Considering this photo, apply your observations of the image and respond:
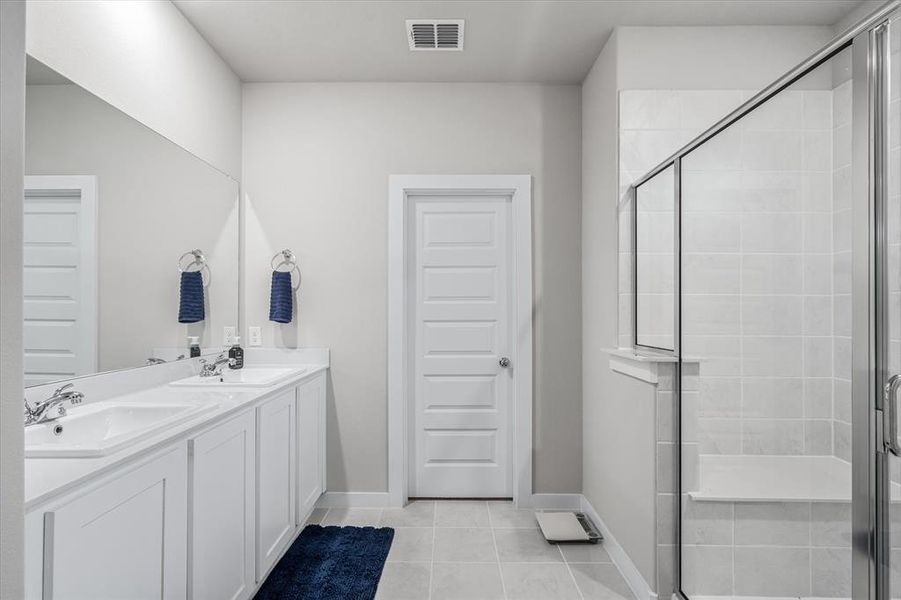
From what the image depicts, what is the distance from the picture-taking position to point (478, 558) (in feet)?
8.26

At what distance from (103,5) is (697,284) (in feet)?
8.31

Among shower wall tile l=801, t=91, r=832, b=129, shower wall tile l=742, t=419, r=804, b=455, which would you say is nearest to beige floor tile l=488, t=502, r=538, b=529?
shower wall tile l=742, t=419, r=804, b=455

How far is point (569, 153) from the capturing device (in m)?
3.18

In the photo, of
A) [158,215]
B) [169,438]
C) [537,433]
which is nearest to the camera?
[169,438]

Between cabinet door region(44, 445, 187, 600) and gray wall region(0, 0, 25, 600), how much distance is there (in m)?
0.31

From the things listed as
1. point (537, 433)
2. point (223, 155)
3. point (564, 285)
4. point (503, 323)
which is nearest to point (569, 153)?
point (564, 285)

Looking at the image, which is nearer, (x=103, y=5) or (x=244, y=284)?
(x=103, y=5)

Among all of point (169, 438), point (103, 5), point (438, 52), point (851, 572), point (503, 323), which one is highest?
point (438, 52)

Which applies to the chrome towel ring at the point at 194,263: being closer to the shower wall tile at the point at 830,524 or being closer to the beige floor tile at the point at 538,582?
the beige floor tile at the point at 538,582

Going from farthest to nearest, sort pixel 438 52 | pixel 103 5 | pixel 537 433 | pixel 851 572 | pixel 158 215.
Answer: pixel 537 433
pixel 438 52
pixel 158 215
pixel 103 5
pixel 851 572

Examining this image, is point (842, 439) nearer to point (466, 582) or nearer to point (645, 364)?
point (645, 364)

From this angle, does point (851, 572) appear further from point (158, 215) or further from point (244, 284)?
point (244, 284)

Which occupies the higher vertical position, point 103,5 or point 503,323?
point 103,5

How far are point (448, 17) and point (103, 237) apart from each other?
A: 1.85 m
